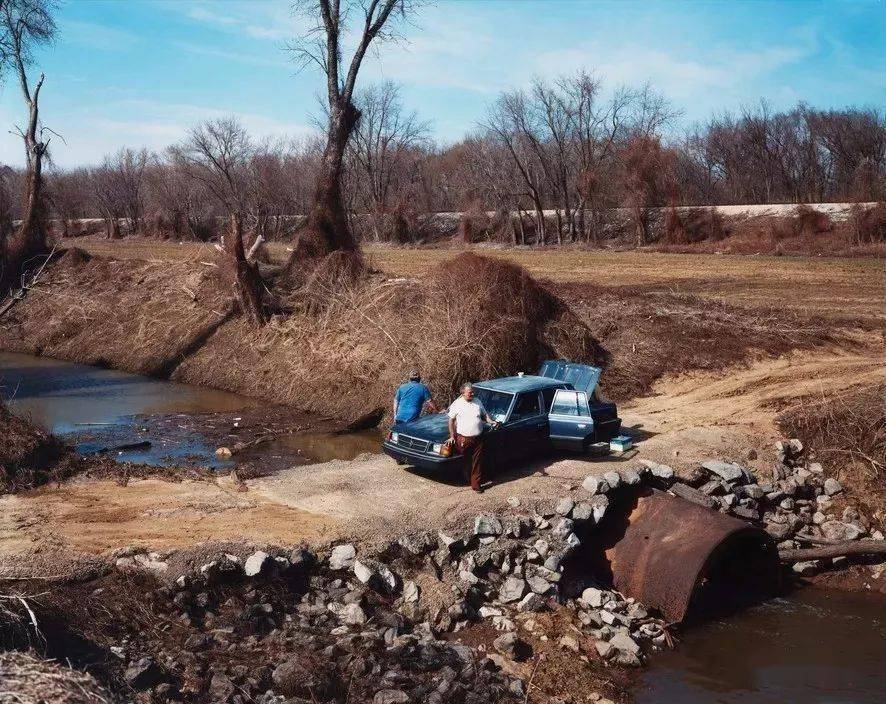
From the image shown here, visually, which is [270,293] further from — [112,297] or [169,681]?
[169,681]

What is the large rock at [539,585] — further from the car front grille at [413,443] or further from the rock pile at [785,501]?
the rock pile at [785,501]

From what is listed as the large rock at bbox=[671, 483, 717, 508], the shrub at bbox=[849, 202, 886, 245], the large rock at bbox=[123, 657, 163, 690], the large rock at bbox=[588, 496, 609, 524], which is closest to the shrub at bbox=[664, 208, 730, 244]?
the shrub at bbox=[849, 202, 886, 245]

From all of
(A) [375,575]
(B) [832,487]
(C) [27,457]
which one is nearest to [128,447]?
(C) [27,457]

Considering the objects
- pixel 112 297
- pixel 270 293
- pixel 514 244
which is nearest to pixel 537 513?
pixel 270 293

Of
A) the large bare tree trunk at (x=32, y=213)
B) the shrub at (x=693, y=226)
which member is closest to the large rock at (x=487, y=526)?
the large bare tree trunk at (x=32, y=213)

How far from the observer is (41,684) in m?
7.95

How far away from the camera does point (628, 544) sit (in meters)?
13.8

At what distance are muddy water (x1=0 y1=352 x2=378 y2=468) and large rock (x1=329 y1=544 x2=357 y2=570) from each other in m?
6.38

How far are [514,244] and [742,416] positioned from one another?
51.1m

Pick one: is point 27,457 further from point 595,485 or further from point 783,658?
point 783,658

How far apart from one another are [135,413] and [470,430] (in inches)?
513

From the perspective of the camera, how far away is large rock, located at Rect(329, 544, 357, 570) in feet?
40.7

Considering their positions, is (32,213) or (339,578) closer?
(339,578)

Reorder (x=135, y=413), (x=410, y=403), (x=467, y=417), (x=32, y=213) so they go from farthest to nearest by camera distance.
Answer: (x=32, y=213) → (x=135, y=413) → (x=410, y=403) → (x=467, y=417)
